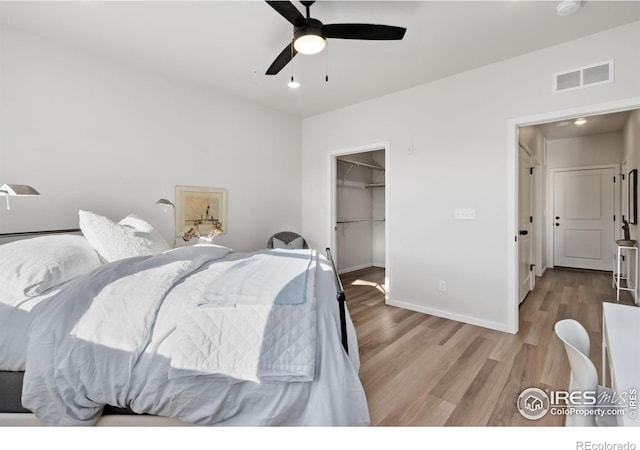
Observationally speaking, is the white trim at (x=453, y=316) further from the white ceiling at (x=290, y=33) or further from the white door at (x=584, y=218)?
the white door at (x=584, y=218)

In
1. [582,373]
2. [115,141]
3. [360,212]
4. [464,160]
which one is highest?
[115,141]

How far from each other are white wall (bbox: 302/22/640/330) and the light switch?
5 centimetres

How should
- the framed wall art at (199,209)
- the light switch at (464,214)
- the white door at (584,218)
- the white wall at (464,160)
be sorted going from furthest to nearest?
the white door at (584,218)
the framed wall art at (199,209)
the light switch at (464,214)
the white wall at (464,160)

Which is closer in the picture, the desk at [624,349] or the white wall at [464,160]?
the desk at [624,349]

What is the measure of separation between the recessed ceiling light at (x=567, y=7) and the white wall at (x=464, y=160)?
614mm

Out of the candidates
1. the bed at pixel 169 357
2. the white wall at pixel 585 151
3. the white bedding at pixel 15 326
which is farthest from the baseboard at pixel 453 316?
the white wall at pixel 585 151

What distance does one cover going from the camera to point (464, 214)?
3201 millimetres

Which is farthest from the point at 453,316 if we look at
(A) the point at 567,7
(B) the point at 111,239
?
(B) the point at 111,239

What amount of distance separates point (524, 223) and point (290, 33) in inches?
147

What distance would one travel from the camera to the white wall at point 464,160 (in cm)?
261

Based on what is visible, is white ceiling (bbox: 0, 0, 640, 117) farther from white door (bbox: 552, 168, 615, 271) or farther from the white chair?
white door (bbox: 552, 168, 615, 271)

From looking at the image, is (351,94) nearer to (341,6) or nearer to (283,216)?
(341,6)

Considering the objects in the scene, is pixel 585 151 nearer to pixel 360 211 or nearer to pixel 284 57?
pixel 360 211
